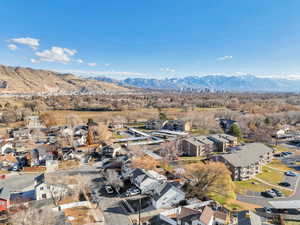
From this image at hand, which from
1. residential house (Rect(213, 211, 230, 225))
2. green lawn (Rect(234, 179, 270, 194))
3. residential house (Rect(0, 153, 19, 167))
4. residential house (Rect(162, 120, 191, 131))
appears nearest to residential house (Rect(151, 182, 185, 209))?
residential house (Rect(213, 211, 230, 225))

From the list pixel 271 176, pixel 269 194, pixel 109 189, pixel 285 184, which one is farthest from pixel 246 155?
pixel 109 189

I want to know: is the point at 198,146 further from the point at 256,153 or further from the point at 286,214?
the point at 286,214

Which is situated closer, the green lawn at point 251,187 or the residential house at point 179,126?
the green lawn at point 251,187

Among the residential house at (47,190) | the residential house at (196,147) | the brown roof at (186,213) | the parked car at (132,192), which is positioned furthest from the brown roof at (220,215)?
the residential house at (196,147)

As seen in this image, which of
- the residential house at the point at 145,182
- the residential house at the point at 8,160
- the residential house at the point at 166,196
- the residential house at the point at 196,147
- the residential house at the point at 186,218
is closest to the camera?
the residential house at the point at 186,218

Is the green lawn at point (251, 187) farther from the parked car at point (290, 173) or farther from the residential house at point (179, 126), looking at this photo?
the residential house at point (179, 126)

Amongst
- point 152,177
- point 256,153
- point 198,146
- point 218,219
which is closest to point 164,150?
point 198,146

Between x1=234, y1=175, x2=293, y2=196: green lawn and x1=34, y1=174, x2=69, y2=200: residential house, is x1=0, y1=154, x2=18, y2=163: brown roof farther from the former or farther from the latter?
x1=234, y1=175, x2=293, y2=196: green lawn

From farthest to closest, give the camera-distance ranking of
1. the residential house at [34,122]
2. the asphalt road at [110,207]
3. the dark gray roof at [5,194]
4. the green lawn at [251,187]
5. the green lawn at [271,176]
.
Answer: the residential house at [34,122], the green lawn at [271,176], the green lawn at [251,187], the dark gray roof at [5,194], the asphalt road at [110,207]

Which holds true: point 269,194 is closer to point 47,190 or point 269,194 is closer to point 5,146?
point 47,190
